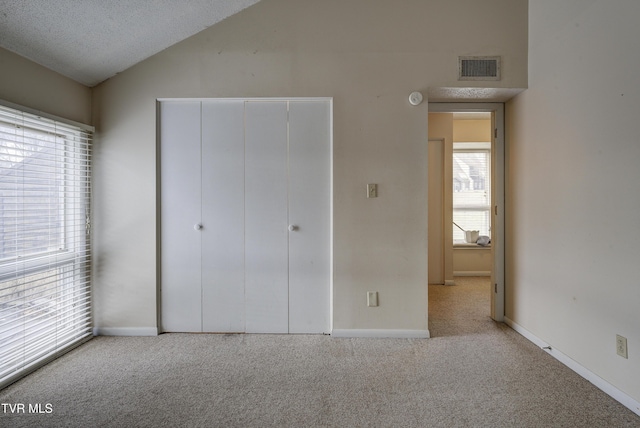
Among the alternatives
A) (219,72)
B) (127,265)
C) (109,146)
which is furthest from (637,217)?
(109,146)

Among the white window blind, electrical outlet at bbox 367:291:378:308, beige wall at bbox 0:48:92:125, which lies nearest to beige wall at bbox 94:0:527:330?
electrical outlet at bbox 367:291:378:308

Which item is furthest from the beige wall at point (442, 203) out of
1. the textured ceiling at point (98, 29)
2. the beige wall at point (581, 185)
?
the textured ceiling at point (98, 29)

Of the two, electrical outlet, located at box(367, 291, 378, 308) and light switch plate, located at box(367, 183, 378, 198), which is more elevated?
light switch plate, located at box(367, 183, 378, 198)

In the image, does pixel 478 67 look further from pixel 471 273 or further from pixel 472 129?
pixel 471 273

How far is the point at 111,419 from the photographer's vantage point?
1.75 m

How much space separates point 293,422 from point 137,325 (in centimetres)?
182

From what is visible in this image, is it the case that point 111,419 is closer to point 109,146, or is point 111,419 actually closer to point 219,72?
point 109,146

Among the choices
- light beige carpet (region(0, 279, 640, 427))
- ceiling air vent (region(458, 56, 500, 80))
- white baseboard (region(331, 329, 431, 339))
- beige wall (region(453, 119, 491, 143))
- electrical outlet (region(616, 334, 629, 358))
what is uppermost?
beige wall (region(453, 119, 491, 143))

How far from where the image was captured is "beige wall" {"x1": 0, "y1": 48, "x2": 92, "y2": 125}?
7.06 ft

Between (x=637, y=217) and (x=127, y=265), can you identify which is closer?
(x=637, y=217)

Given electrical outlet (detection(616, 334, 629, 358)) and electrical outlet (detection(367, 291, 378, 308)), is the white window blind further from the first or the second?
electrical outlet (detection(616, 334, 629, 358))

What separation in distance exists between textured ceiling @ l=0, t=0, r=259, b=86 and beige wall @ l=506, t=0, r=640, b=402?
247cm

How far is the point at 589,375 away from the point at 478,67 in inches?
94.3

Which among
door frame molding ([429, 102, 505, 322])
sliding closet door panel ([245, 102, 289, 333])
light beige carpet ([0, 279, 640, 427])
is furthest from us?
door frame molding ([429, 102, 505, 322])
